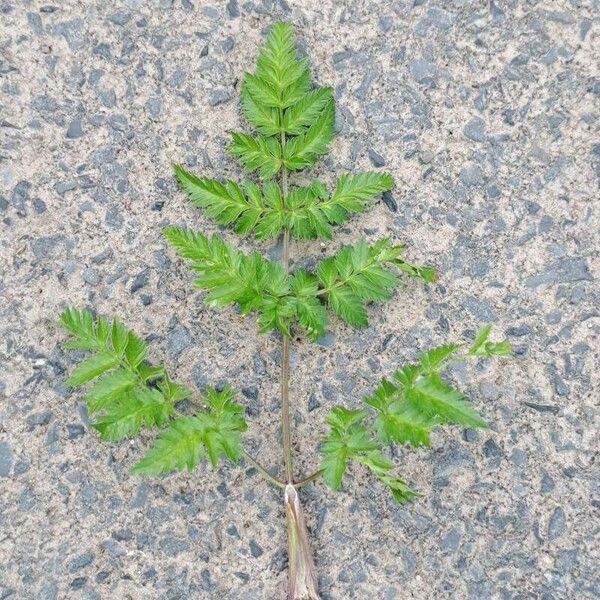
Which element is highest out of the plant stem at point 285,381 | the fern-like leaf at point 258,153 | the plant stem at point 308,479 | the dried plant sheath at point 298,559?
the fern-like leaf at point 258,153

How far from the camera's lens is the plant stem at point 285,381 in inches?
96.7

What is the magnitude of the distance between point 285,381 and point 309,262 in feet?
1.25

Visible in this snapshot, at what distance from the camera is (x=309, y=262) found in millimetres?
2602

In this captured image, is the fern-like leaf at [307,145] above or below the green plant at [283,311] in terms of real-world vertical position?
above

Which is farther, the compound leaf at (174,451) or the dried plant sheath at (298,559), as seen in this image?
the dried plant sheath at (298,559)

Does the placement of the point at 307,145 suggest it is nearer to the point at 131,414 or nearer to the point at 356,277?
the point at 356,277

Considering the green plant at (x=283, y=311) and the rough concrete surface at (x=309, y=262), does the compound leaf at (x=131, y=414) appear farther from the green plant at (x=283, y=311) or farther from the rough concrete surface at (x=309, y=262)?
the rough concrete surface at (x=309, y=262)

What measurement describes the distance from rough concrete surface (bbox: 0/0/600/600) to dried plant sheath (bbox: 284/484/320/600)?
0.09 meters

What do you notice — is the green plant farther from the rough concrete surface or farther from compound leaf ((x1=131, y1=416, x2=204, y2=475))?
the rough concrete surface

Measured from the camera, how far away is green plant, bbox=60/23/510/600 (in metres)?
2.21

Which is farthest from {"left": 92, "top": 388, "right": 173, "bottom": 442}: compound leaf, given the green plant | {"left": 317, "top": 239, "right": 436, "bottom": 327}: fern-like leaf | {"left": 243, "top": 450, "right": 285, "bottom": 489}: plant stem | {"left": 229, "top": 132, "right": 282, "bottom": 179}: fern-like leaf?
{"left": 229, "top": 132, "right": 282, "bottom": 179}: fern-like leaf

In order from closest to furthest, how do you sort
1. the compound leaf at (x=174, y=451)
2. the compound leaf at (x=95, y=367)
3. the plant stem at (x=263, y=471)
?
the compound leaf at (x=174, y=451) < the compound leaf at (x=95, y=367) < the plant stem at (x=263, y=471)

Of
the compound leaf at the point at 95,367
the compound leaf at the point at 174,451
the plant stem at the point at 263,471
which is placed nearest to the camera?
the compound leaf at the point at 174,451

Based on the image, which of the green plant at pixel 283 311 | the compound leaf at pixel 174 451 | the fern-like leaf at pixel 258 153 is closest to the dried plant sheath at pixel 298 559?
the green plant at pixel 283 311
